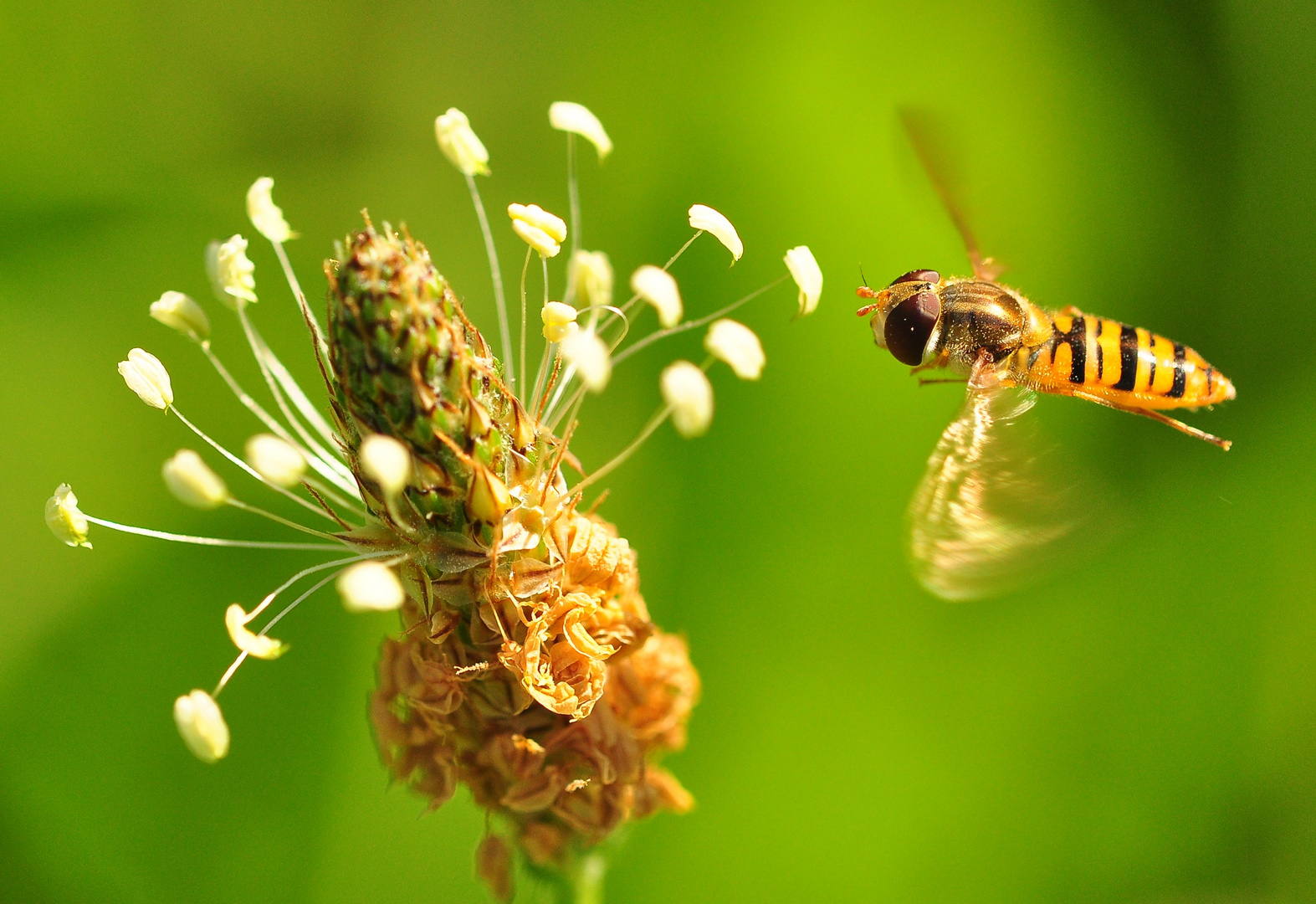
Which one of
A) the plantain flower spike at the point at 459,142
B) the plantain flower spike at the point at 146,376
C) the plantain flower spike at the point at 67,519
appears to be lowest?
the plantain flower spike at the point at 67,519

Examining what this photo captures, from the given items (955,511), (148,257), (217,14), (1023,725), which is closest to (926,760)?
(1023,725)

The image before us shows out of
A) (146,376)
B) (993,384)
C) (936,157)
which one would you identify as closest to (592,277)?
(146,376)

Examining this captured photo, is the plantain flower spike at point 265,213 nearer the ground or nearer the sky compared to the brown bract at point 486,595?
nearer the sky

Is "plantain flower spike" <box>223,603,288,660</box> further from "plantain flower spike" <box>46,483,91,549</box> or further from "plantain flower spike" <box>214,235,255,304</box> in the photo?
"plantain flower spike" <box>214,235,255,304</box>

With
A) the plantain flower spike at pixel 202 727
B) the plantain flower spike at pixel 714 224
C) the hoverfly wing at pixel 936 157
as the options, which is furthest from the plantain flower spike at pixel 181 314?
the hoverfly wing at pixel 936 157

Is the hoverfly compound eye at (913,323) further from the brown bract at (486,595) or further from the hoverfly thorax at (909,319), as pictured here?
the brown bract at (486,595)

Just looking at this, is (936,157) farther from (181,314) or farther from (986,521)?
(181,314)

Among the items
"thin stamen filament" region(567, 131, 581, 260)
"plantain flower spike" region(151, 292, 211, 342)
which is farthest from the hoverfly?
"plantain flower spike" region(151, 292, 211, 342)
